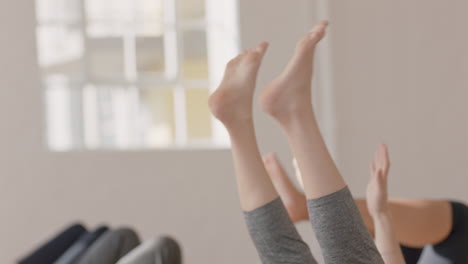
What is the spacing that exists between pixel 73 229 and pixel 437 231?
4.20 ft

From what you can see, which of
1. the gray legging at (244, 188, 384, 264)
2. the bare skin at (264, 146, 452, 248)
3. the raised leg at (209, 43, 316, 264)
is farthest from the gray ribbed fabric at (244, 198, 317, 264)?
the bare skin at (264, 146, 452, 248)

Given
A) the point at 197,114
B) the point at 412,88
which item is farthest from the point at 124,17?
the point at 412,88

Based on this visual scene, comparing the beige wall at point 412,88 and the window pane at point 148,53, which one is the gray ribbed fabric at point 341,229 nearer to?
the beige wall at point 412,88

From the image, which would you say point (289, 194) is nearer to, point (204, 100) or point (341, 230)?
point (341, 230)

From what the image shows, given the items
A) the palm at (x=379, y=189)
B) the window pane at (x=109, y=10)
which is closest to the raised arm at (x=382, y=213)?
the palm at (x=379, y=189)

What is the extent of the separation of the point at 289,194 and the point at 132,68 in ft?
8.45

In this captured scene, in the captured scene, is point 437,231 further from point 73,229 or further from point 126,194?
point 126,194

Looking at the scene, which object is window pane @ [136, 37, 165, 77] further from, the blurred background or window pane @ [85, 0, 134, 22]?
window pane @ [85, 0, 134, 22]

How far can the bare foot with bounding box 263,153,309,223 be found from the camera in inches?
81.3

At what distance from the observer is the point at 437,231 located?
78.7 inches

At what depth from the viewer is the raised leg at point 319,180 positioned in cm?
117

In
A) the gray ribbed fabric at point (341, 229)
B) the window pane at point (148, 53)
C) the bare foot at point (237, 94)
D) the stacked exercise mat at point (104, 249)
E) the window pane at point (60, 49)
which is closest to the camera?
the gray ribbed fabric at point (341, 229)

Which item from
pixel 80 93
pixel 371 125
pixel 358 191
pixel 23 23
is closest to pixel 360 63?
pixel 371 125

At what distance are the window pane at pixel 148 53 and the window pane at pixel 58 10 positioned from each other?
39cm
